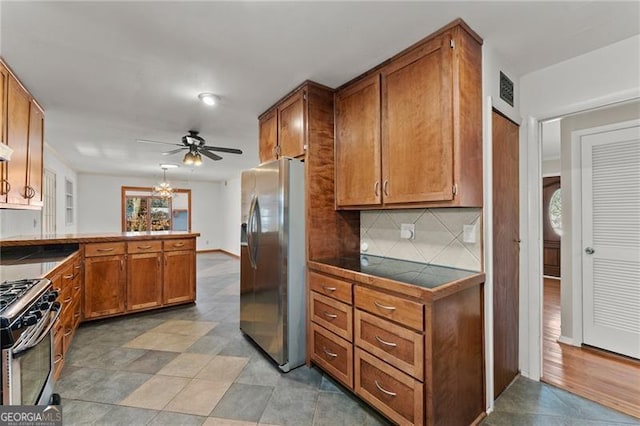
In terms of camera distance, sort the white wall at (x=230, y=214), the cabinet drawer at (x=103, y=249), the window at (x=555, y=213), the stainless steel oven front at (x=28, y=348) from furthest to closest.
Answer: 1. the white wall at (x=230, y=214)
2. the window at (x=555, y=213)
3. the cabinet drawer at (x=103, y=249)
4. the stainless steel oven front at (x=28, y=348)


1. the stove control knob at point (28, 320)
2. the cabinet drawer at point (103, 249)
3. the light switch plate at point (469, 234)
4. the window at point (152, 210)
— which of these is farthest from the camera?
the window at point (152, 210)

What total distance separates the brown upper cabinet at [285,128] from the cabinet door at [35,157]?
1.97 meters

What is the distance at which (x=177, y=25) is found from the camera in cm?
165

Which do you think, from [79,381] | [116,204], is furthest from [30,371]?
[116,204]

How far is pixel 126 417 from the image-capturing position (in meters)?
1.80

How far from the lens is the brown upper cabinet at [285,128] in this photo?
246 cm

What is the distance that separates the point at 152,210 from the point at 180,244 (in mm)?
5784

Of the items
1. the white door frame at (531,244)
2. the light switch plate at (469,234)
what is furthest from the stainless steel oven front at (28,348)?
the white door frame at (531,244)

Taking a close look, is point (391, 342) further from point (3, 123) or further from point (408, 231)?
point (3, 123)

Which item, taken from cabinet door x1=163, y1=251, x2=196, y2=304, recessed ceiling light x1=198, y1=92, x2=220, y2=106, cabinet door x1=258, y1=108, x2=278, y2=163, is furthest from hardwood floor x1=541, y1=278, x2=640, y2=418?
cabinet door x1=163, y1=251, x2=196, y2=304

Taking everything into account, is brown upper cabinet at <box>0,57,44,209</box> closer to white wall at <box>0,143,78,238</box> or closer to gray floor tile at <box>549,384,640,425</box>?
white wall at <box>0,143,78,238</box>

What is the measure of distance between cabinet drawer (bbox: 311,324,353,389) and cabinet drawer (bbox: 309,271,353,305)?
28 centimetres

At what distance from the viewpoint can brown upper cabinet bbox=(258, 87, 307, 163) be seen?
2459 millimetres

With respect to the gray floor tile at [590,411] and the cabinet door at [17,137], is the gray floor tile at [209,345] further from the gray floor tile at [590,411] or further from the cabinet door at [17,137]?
the gray floor tile at [590,411]
